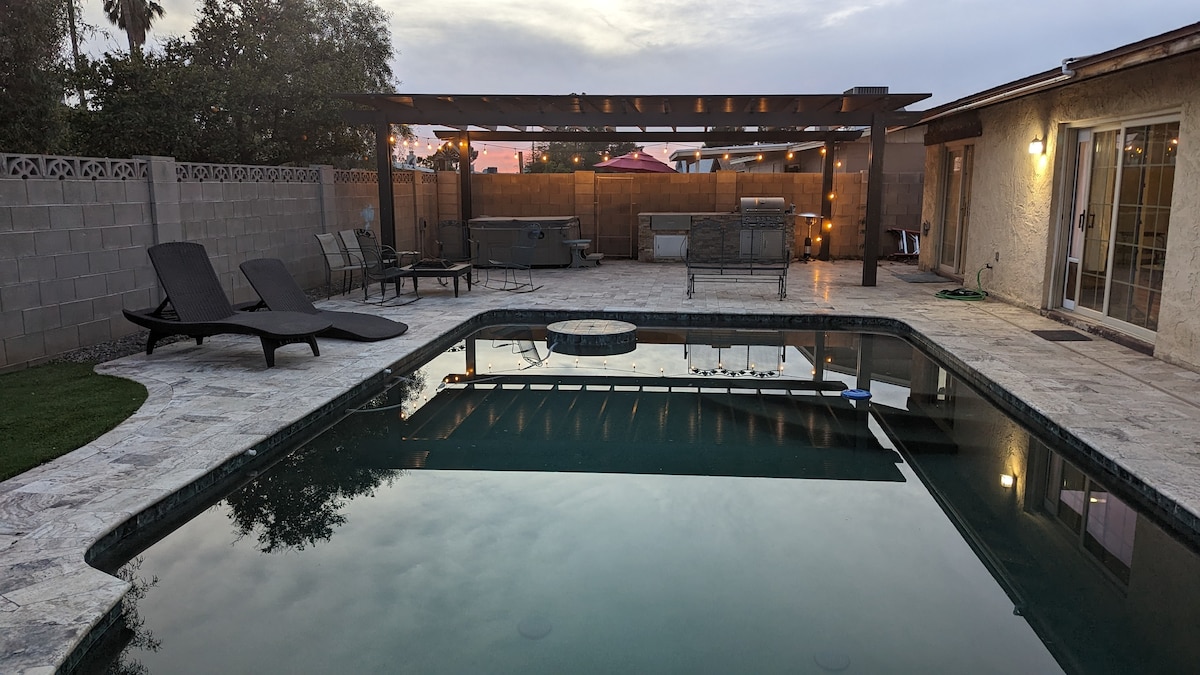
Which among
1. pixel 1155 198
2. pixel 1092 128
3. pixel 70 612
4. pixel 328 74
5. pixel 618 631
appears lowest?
pixel 618 631

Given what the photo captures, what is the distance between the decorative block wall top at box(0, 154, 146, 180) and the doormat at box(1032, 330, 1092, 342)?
8.79 metres

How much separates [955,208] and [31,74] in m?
13.3

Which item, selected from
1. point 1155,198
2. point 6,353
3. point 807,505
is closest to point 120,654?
point 807,505

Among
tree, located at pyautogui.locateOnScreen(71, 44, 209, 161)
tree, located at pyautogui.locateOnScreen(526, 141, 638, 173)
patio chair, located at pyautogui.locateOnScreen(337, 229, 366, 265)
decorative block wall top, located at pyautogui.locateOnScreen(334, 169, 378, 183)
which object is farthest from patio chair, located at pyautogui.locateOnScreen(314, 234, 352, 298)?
tree, located at pyautogui.locateOnScreen(526, 141, 638, 173)

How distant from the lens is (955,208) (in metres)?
12.8

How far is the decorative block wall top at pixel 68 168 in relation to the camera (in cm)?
611

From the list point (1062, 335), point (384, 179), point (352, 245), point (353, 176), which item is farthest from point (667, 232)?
point (1062, 335)

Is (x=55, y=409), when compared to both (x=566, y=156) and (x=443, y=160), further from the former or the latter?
(x=566, y=156)

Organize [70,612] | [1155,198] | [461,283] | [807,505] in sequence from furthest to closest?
1. [461,283]
2. [1155,198]
3. [807,505]
4. [70,612]

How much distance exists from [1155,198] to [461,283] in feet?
28.8

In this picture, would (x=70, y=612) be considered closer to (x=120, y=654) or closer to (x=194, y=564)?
(x=120, y=654)

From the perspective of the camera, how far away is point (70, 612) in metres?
2.82

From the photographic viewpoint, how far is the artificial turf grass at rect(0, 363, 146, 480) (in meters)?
4.40

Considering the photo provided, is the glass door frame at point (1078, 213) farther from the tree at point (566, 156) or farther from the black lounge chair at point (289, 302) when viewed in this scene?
the tree at point (566, 156)
